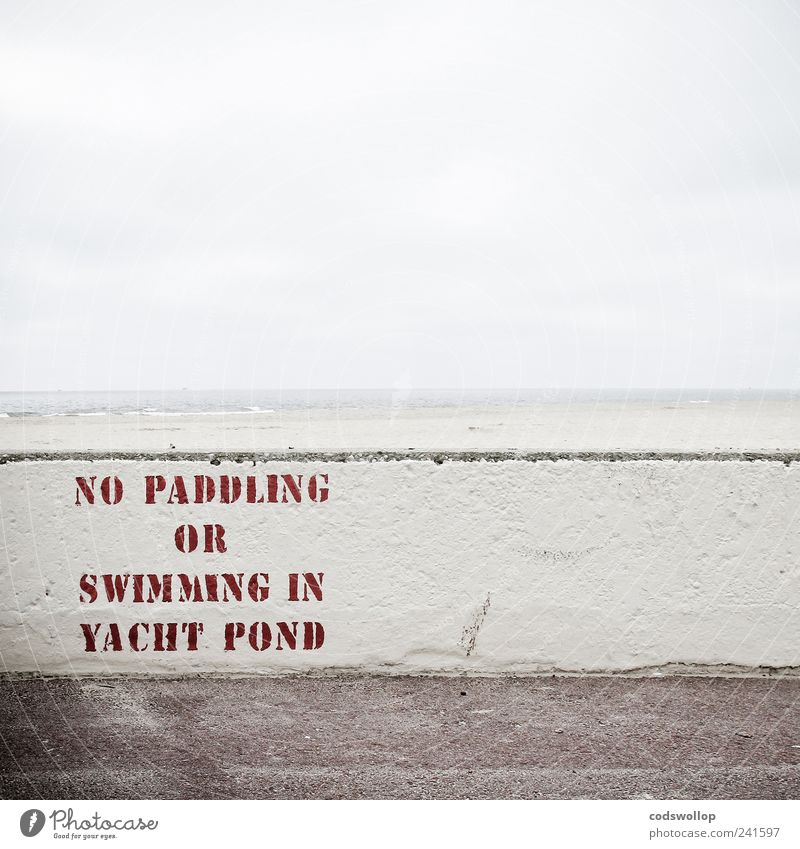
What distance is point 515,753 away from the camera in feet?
12.8

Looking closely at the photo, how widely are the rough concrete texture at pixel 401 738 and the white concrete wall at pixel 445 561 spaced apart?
176 millimetres

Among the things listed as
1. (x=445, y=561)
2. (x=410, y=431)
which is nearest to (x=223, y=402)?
(x=410, y=431)

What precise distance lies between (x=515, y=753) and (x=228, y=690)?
169 cm

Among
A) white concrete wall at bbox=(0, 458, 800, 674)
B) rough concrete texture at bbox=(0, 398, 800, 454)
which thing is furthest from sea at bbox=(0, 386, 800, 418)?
white concrete wall at bbox=(0, 458, 800, 674)

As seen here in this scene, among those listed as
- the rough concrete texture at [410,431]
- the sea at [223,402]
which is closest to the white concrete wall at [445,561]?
the rough concrete texture at [410,431]

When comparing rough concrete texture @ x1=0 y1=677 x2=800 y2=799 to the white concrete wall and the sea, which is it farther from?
the sea

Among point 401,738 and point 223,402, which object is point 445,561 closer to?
point 401,738

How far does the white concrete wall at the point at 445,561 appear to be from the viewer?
489cm

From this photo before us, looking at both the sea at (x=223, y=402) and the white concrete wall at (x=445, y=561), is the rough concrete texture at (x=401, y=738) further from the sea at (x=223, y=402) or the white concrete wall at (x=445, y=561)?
the sea at (x=223, y=402)

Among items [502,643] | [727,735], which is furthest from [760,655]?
[502,643]

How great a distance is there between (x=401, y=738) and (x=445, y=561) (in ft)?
3.75

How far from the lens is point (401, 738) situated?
4.06m
